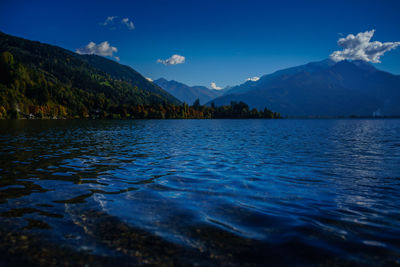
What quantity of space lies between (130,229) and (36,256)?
249 cm

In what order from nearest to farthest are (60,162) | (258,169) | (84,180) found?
(84,180)
(258,169)
(60,162)

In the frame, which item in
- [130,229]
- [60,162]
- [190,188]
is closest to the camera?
[130,229]

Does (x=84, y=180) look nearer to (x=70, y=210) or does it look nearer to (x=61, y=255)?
(x=70, y=210)

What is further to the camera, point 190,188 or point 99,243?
point 190,188

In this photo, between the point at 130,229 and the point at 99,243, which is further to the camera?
the point at 130,229

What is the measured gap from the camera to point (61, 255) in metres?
5.84

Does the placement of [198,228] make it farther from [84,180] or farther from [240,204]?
[84,180]

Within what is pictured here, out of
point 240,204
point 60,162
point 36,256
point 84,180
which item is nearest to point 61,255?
point 36,256

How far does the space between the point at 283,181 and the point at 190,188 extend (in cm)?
611

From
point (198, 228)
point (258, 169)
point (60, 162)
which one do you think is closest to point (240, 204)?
point (198, 228)

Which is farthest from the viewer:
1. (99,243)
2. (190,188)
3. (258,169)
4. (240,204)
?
(258,169)

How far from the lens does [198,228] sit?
7.62 metres

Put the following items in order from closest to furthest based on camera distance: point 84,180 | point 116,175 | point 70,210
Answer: point 70,210, point 84,180, point 116,175

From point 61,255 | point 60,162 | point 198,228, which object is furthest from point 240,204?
point 60,162
